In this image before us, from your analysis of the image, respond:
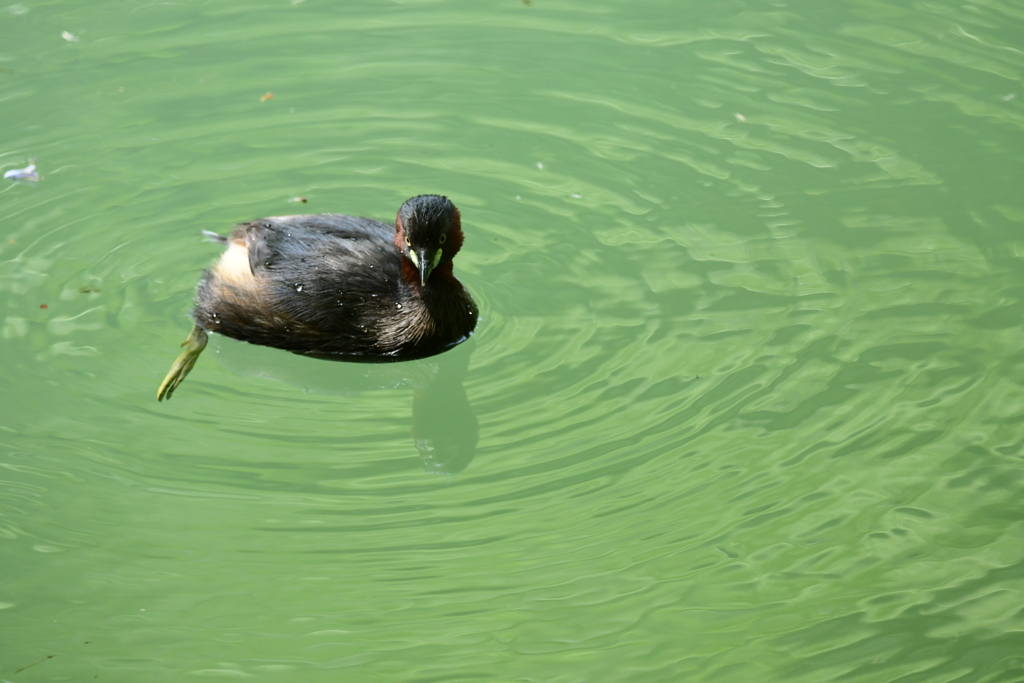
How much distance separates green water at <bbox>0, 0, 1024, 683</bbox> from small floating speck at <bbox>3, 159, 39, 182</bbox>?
9cm

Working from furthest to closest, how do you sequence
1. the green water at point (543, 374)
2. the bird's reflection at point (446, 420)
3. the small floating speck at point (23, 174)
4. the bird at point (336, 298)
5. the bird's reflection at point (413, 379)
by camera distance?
the small floating speck at point (23, 174)
the bird at point (336, 298)
the bird's reflection at point (413, 379)
the bird's reflection at point (446, 420)
the green water at point (543, 374)

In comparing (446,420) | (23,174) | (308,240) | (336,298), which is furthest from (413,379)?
(23,174)

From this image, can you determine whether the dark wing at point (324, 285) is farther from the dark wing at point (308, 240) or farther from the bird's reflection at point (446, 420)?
the bird's reflection at point (446, 420)

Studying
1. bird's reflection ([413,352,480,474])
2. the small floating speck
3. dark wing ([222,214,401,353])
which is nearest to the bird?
dark wing ([222,214,401,353])

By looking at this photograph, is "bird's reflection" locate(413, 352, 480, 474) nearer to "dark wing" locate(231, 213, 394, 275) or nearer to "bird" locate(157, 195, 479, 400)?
"bird" locate(157, 195, 479, 400)

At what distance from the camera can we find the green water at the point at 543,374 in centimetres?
412

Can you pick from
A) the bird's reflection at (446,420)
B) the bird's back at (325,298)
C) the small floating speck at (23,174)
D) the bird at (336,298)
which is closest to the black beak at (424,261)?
the bird at (336,298)

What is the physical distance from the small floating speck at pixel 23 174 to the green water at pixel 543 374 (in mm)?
89

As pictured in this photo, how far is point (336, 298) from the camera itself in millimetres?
5094

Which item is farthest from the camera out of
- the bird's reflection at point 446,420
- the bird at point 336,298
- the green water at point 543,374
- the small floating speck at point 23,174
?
the small floating speck at point 23,174

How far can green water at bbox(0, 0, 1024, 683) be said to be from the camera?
4125 mm

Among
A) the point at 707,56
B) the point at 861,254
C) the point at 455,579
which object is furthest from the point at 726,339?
the point at 707,56

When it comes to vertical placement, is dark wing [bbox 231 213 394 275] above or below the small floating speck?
above

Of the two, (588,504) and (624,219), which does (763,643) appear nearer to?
(588,504)
